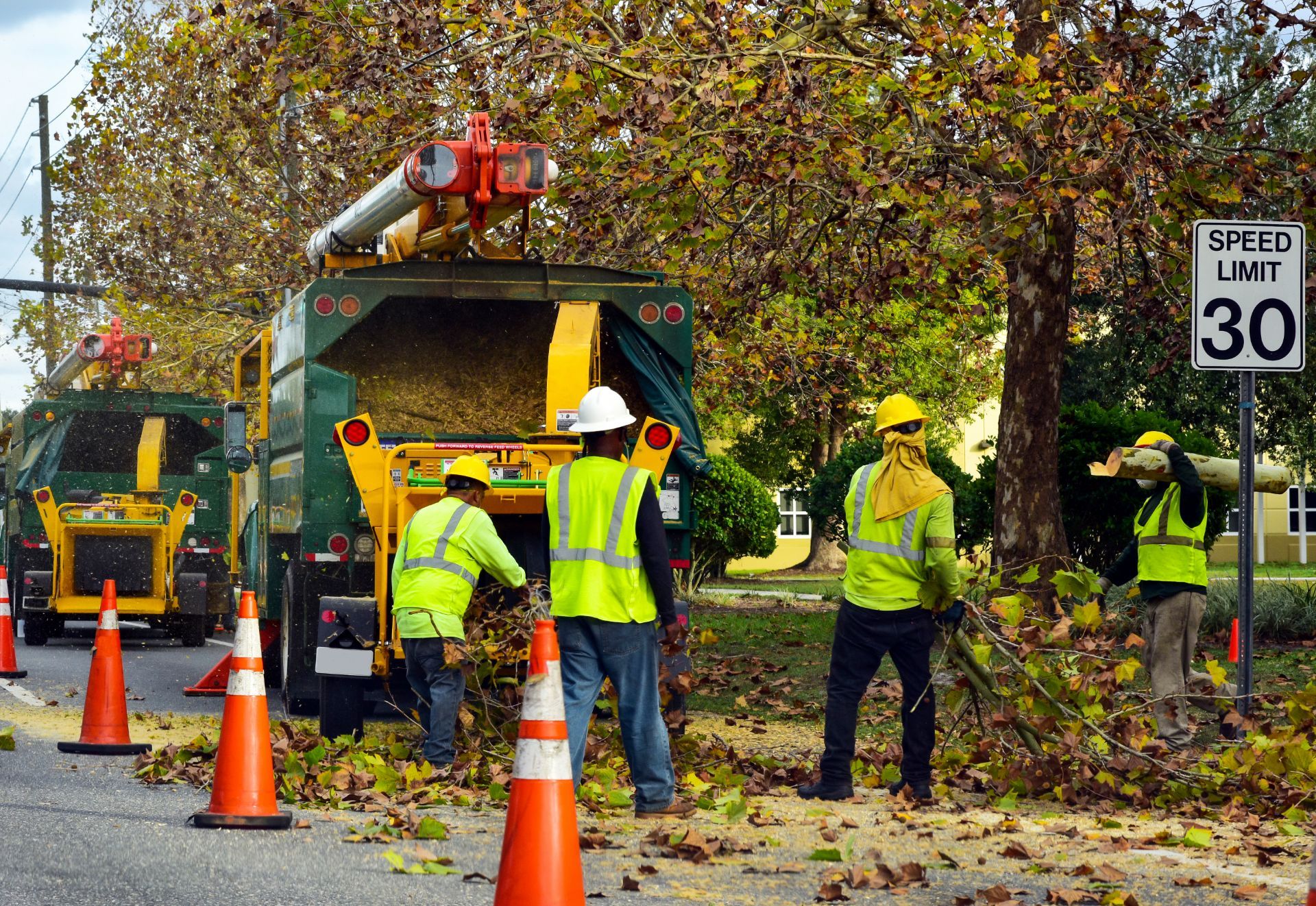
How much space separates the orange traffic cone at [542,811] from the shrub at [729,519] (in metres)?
20.4

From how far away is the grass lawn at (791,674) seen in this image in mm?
11445

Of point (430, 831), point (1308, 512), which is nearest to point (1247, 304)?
point (430, 831)

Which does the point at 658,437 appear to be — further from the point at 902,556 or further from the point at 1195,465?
the point at 1195,465

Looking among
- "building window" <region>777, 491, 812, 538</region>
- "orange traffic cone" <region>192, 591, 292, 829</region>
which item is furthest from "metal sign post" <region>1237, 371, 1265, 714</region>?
"building window" <region>777, 491, 812, 538</region>

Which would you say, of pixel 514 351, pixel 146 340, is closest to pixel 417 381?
pixel 514 351

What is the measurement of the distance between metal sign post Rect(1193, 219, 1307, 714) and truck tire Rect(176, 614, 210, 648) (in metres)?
12.7

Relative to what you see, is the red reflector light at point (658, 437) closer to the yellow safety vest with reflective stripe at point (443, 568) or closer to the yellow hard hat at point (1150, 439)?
the yellow safety vest with reflective stripe at point (443, 568)

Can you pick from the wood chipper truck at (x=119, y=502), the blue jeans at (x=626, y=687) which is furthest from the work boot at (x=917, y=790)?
the wood chipper truck at (x=119, y=502)

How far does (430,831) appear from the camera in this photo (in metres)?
6.95

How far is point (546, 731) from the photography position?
5281 millimetres

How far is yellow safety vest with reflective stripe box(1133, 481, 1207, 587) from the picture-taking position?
31.2ft

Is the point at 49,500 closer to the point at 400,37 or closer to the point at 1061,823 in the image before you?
the point at 400,37

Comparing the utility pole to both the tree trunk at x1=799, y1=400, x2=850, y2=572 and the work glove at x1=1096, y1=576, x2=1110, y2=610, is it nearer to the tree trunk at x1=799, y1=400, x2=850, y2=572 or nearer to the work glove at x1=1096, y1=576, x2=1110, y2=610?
the tree trunk at x1=799, y1=400, x2=850, y2=572

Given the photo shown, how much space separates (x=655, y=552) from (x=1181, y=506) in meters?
3.45
